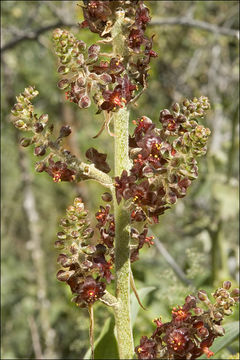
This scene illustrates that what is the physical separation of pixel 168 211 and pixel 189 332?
2742 millimetres

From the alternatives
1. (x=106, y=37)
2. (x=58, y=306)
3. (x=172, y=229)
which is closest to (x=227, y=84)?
(x=172, y=229)

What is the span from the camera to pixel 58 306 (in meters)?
4.20

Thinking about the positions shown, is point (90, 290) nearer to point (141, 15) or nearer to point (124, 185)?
point (124, 185)

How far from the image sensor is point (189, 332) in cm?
115

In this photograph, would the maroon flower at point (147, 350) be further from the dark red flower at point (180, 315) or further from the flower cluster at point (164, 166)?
the flower cluster at point (164, 166)

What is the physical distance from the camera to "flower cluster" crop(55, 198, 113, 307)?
112 cm

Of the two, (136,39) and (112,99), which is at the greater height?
(136,39)

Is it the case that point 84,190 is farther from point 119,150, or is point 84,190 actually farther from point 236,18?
point 119,150

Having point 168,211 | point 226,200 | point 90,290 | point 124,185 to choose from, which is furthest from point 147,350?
point 168,211

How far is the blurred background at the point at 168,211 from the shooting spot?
109 inches

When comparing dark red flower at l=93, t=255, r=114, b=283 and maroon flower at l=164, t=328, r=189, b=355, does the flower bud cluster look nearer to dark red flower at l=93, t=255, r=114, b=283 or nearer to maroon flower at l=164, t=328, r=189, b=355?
dark red flower at l=93, t=255, r=114, b=283

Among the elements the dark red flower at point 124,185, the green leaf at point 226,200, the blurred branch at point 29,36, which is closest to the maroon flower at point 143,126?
the dark red flower at point 124,185

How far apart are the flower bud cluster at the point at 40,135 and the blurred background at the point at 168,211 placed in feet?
2.74

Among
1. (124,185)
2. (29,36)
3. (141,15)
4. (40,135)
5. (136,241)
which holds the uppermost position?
(29,36)
